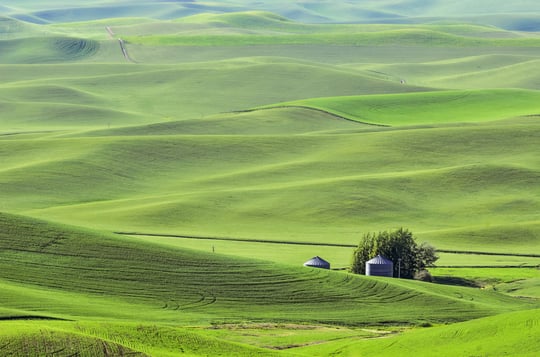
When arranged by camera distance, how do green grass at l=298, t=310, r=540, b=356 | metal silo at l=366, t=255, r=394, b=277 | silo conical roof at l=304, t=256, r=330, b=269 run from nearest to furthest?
green grass at l=298, t=310, r=540, b=356
silo conical roof at l=304, t=256, r=330, b=269
metal silo at l=366, t=255, r=394, b=277

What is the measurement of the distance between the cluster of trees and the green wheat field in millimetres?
1050

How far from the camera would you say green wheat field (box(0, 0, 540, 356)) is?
41.8 metres

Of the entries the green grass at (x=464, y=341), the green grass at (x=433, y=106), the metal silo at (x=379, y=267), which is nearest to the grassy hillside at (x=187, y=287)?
the metal silo at (x=379, y=267)

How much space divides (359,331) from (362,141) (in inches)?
2086

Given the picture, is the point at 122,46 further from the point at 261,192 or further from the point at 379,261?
the point at 379,261

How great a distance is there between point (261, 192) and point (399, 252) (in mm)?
21574

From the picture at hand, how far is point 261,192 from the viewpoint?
8006cm

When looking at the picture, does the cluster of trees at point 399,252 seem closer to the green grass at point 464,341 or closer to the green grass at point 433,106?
the green grass at point 464,341

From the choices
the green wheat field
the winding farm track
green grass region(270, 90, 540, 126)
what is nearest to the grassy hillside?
the green wheat field

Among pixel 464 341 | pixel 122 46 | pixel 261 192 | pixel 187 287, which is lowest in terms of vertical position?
pixel 187 287

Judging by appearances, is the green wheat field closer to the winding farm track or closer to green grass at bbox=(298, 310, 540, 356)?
green grass at bbox=(298, 310, 540, 356)

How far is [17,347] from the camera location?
30.3m

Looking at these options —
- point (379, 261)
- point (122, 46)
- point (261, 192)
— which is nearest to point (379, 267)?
point (379, 261)

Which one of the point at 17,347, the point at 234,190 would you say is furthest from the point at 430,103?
the point at 17,347
